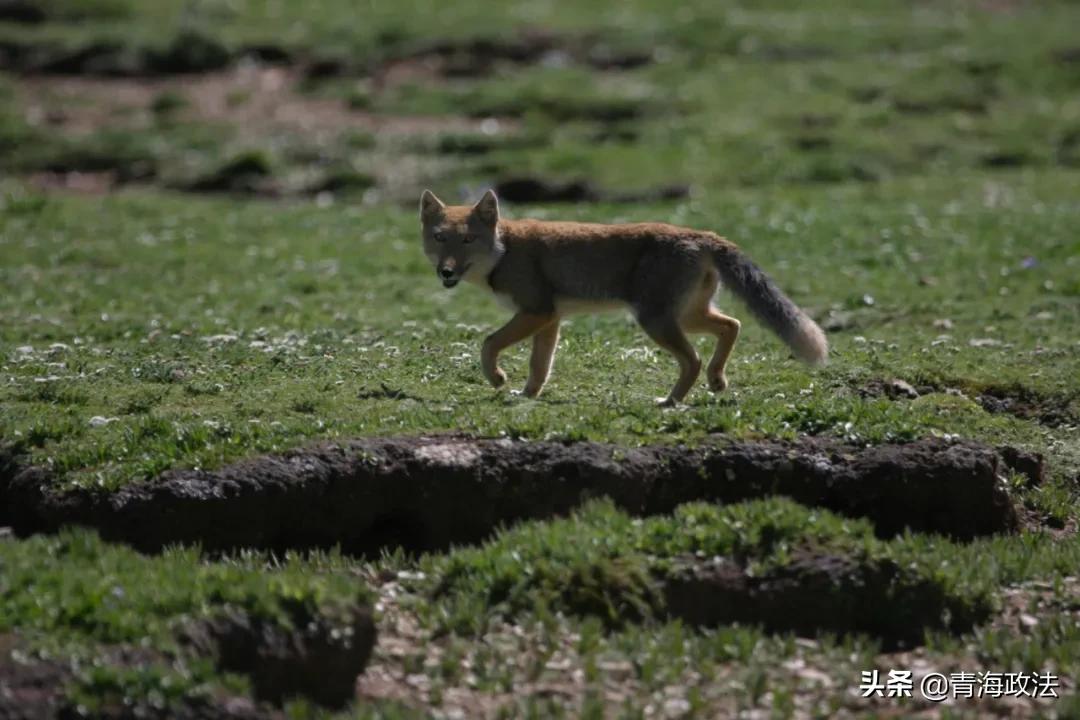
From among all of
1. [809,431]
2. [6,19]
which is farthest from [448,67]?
[809,431]

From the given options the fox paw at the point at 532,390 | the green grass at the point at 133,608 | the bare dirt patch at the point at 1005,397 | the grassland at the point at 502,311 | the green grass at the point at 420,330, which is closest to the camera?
the green grass at the point at 133,608

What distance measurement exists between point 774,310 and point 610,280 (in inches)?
48.0

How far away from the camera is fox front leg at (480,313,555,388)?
37.4ft

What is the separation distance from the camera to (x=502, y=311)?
1596cm

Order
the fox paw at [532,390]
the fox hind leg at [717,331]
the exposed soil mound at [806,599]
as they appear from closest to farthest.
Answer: the exposed soil mound at [806,599] → the fox paw at [532,390] → the fox hind leg at [717,331]

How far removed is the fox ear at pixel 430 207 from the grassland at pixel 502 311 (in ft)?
4.00

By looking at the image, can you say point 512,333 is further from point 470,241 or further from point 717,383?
point 717,383

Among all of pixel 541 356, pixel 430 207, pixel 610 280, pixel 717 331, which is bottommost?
pixel 541 356

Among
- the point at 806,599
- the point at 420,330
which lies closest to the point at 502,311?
the point at 420,330

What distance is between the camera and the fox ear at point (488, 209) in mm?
11734

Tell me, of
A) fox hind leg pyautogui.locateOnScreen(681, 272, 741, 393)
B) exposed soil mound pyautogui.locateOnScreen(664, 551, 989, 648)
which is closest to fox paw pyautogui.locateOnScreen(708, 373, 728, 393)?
fox hind leg pyautogui.locateOnScreen(681, 272, 741, 393)

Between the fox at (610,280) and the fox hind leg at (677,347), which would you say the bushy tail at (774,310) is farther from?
the fox hind leg at (677,347)

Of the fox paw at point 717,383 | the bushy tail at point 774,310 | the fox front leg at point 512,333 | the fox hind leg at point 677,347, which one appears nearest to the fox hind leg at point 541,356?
the fox front leg at point 512,333

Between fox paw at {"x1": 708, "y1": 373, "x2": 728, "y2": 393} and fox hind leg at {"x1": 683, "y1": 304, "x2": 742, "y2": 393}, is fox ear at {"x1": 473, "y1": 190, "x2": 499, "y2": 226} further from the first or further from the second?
fox paw at {"x1": 708, "y1": 373, "x2": 728, "y2": 393}
